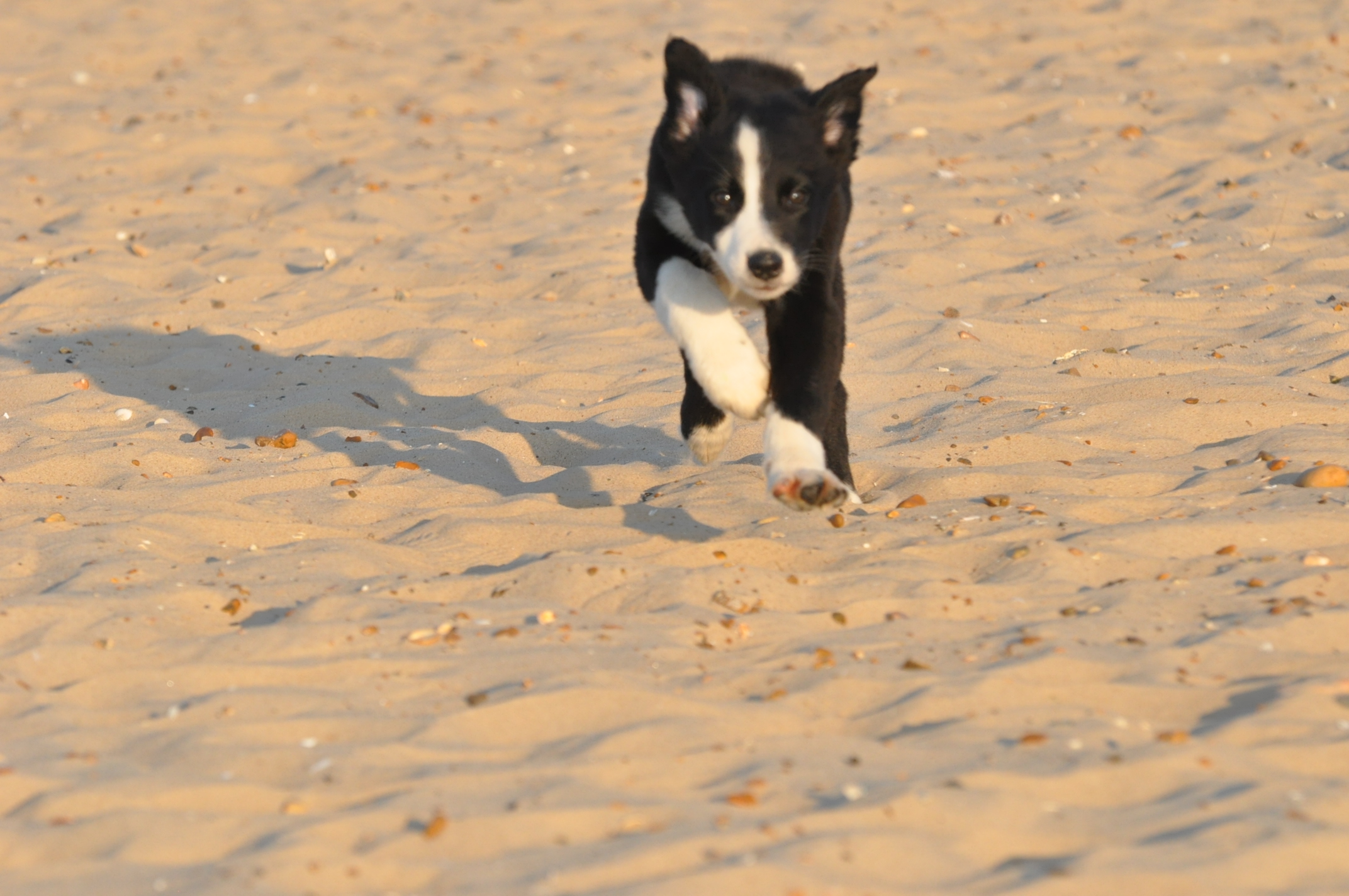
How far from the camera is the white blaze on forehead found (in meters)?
4.18

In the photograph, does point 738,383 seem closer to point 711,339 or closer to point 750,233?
point 711,339

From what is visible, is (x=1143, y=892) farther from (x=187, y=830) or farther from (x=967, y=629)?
(x=187, y=830)

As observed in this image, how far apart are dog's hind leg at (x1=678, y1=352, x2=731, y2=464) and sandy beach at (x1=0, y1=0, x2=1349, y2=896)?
89 mm

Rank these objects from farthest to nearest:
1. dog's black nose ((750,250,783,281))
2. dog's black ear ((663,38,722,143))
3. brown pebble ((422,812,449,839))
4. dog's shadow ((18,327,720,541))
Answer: dog's shadow ((18,327,720,541))
dog's black ear ((663,38,722,143))
dog's black nose ((750,250,783,281))
brown pebble ((422,812,449,839))

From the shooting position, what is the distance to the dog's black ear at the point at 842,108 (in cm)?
448

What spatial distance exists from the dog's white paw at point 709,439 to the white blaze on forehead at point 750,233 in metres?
0.90

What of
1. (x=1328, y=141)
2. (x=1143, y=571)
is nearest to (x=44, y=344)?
(x=1143, y=571)

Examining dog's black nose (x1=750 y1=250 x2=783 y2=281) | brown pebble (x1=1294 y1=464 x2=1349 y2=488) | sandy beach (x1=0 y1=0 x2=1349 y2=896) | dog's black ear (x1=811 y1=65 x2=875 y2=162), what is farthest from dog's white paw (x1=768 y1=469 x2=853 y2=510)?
brown pebble (x1=1294 y1=464 x2=1349 y2=488)

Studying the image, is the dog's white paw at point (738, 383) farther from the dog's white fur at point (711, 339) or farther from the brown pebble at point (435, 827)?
the brown pebble at point (435, 827)

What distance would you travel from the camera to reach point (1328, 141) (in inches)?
360

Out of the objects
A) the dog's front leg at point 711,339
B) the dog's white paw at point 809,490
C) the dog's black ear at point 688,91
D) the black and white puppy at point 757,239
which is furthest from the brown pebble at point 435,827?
the dog's black ear at point 688,91

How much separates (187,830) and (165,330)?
194 inches

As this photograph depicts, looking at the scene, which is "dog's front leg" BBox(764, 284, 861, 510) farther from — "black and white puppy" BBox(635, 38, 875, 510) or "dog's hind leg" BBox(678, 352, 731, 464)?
"dog's hind leg" BBox(678, 352, 731, 464)

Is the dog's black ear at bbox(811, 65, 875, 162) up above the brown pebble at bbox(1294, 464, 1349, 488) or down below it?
above
